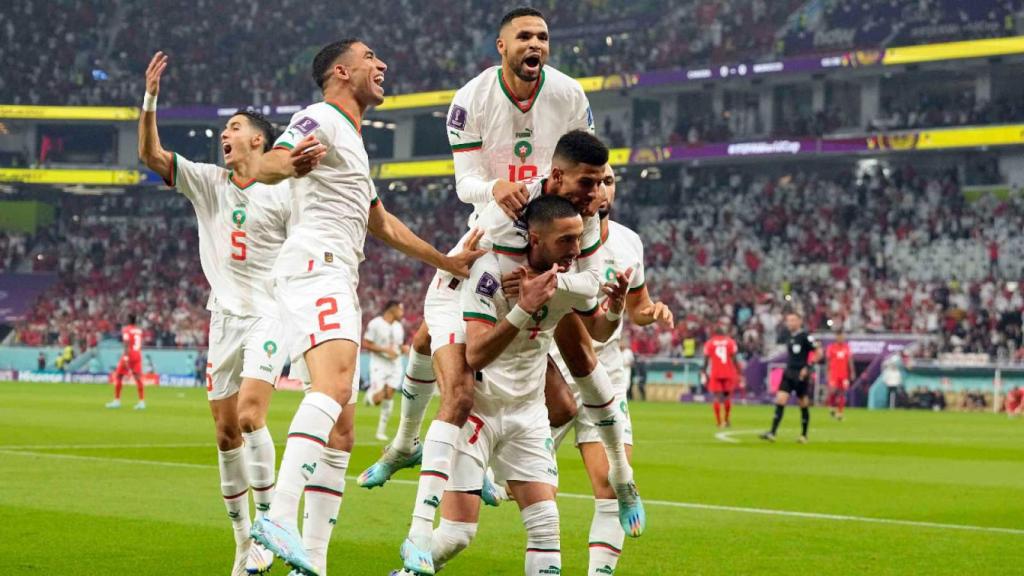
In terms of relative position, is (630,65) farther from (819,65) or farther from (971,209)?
(971,209)

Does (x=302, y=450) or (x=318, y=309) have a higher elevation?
(x=318, y=309)

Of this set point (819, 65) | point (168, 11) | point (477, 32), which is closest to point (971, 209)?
point (819, 65)

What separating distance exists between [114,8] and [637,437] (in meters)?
52.3

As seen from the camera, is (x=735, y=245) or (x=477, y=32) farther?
(x=477, y=32)

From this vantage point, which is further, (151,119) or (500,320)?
(151,119)

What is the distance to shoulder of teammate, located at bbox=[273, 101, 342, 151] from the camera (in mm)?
7115

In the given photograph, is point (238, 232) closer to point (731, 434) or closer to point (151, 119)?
point (151, 119)

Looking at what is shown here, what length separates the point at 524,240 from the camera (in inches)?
283

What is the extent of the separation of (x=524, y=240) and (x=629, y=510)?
1.69 m

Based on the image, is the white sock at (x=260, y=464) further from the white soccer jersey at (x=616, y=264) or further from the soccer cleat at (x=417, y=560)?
the white soccer jersey at (x=616, y=264)

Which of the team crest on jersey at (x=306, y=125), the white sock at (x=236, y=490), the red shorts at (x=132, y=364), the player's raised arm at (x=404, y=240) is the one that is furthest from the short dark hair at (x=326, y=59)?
the red shorts at (x=132, y=364)

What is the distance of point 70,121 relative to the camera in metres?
64.4

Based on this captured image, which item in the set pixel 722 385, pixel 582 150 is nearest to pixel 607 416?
pixel 582 150

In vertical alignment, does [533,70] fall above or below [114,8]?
below
